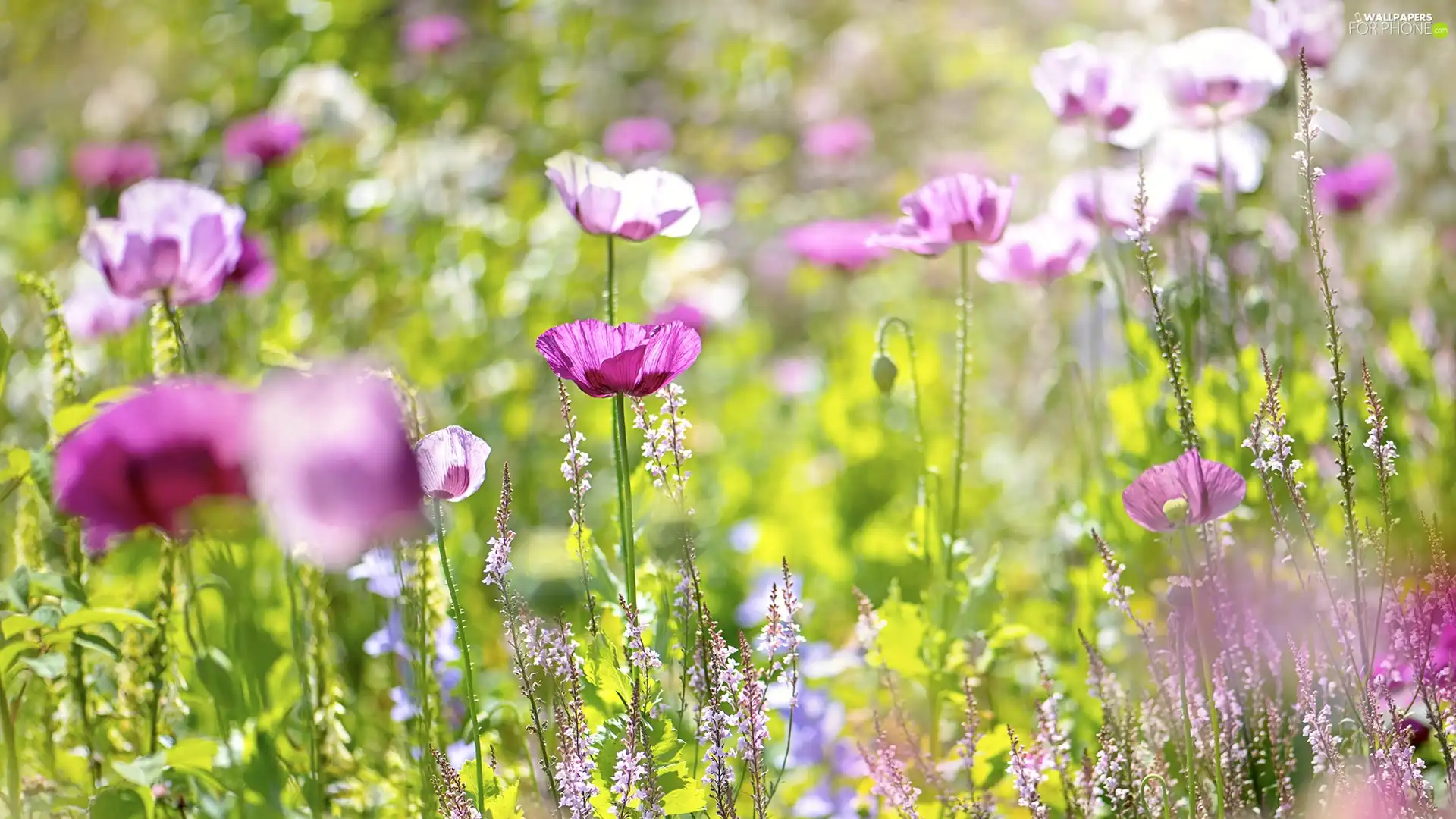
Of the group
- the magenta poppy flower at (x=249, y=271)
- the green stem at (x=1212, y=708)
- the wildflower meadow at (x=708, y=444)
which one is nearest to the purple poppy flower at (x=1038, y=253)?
the wildflower meadow at (x=708, y=444)

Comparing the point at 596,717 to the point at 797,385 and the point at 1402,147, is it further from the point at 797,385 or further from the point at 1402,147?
the point at 1402,147

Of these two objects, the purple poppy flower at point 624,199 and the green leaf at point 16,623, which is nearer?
the green leaf at point 16,623

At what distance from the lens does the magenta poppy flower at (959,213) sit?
1381 mm

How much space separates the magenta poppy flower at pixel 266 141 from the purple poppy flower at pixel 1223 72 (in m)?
1.69

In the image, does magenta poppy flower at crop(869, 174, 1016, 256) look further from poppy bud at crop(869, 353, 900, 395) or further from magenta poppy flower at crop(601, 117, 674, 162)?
magenta poppy flower at crop(601, 117, 674, 162)

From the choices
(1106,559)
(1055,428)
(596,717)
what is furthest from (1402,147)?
(596,717)

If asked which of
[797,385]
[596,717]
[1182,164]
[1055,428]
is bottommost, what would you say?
[596,717]

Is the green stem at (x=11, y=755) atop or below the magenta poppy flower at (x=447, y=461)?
below

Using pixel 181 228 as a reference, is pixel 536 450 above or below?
above

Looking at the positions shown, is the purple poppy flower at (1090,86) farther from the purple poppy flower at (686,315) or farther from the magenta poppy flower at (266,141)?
the magenta poppy flower at (266,141)

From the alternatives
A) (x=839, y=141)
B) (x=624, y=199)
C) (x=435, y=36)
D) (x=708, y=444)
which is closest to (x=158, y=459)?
(x=624, y=199)

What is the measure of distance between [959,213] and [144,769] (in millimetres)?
991

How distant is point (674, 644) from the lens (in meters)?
1.36

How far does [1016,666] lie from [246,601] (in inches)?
47.3
